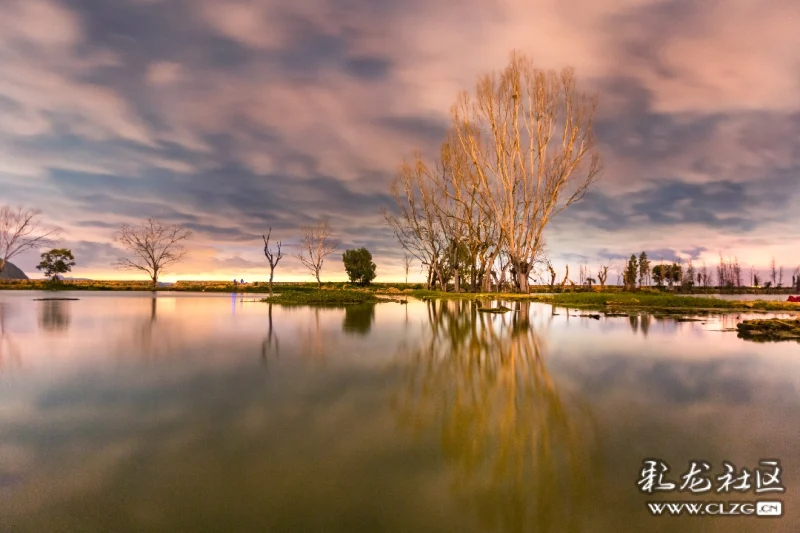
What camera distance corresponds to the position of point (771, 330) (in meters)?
12.9

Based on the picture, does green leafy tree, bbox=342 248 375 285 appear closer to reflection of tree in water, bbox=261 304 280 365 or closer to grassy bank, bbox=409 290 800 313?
grassy bank, bbox=409 290 800 313

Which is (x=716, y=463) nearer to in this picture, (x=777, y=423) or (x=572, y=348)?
(x=777, y=423)

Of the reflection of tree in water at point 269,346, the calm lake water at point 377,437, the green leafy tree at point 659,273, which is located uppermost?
the green leafy tree at point 659,273

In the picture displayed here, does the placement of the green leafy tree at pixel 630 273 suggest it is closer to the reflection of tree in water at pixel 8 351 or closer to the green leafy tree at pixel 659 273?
the green leafy tree at pixel 659 273

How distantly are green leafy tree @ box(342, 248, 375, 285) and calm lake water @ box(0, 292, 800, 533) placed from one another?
70.0 metres

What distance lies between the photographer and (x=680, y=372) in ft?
24.5

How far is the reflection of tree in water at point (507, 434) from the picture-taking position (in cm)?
286

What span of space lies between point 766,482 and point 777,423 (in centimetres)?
200

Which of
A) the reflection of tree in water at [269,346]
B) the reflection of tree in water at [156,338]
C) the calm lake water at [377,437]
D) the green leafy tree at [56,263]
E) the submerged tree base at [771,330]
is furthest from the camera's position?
the green leafy tree at [56,263]

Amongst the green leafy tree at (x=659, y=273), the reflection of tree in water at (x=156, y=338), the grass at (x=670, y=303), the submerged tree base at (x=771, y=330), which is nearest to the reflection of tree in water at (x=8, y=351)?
the reflection of tree in water at (x=156, y=338)

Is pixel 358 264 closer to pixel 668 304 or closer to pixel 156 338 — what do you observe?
pixel 668 304

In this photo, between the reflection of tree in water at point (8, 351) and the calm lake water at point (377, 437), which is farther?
the reflection of tree in water at point (8, 351)

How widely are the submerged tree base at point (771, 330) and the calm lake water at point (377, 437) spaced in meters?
4.60

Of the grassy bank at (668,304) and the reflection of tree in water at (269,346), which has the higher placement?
the grassy bank at (668,304)
